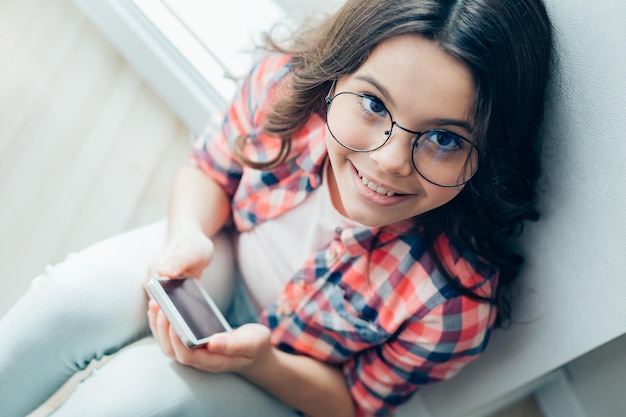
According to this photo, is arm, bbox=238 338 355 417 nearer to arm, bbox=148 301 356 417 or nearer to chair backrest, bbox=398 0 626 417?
arm, bbox=148 301 356 417

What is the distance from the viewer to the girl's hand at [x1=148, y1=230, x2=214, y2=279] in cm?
90

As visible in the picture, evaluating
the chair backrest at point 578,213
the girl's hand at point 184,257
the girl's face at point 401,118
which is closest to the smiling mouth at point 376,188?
the girl's face at point 401,118

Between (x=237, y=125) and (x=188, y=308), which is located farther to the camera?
(x=237, y=125)

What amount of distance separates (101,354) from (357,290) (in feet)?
1.32

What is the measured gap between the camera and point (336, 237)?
91cm

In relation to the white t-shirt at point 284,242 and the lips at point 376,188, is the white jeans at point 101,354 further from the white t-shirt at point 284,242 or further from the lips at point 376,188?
the lips at point 376,188

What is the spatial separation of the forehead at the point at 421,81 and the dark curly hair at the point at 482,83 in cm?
1

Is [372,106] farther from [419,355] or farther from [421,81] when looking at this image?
[419,355]

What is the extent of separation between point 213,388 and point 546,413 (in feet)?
2.63

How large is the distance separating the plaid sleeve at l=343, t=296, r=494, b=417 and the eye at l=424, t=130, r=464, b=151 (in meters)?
0.25

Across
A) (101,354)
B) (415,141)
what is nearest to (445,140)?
(415,141)

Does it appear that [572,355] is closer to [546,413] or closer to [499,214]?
[499,214]

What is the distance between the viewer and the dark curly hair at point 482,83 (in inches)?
25.4

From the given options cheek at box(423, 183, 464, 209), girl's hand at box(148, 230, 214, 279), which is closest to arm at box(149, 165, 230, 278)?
girl's hand at box(148, 230, 214, 279)
